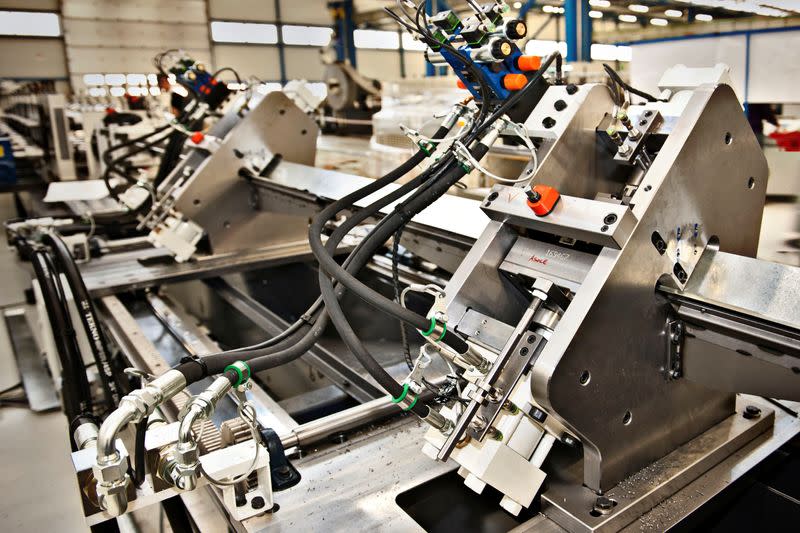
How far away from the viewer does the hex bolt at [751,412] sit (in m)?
1.34

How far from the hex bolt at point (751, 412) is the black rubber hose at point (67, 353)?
70.3 inches

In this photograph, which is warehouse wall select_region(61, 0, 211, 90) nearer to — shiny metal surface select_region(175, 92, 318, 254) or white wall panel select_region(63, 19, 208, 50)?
white wall panel select_region(63, 19, 208, 50)

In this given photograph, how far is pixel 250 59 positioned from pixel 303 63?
145 cm

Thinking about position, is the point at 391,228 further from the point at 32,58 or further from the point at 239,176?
the point at 32,58

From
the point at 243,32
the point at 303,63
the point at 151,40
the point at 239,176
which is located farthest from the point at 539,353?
the point at 303,63

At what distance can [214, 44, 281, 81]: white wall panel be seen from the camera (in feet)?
51.0

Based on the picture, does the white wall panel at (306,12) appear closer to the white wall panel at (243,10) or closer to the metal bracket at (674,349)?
the white wall panel at (243,10)

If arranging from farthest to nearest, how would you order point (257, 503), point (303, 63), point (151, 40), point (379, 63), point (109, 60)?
point (379, 63) → point (303, 63) → point (151, 40) → point (109, 60) → point (257, 503)

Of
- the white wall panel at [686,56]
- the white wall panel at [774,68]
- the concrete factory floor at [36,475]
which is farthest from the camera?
the white wall panel at [686,56]

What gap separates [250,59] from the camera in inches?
626

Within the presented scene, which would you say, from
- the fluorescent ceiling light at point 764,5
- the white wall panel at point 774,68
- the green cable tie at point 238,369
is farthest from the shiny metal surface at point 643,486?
the fluorescent ceiling light at point 764,5

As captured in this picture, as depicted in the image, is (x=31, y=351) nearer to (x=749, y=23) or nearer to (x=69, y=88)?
(x=749, y=23)

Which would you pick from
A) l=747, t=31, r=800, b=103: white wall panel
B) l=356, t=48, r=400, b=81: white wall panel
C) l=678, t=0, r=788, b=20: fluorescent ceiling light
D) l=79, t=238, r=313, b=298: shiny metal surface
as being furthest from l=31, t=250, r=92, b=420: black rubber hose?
l=356, t=48, r=400, b=81: white wall panel

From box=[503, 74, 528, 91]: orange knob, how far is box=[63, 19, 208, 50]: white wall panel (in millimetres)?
15049
